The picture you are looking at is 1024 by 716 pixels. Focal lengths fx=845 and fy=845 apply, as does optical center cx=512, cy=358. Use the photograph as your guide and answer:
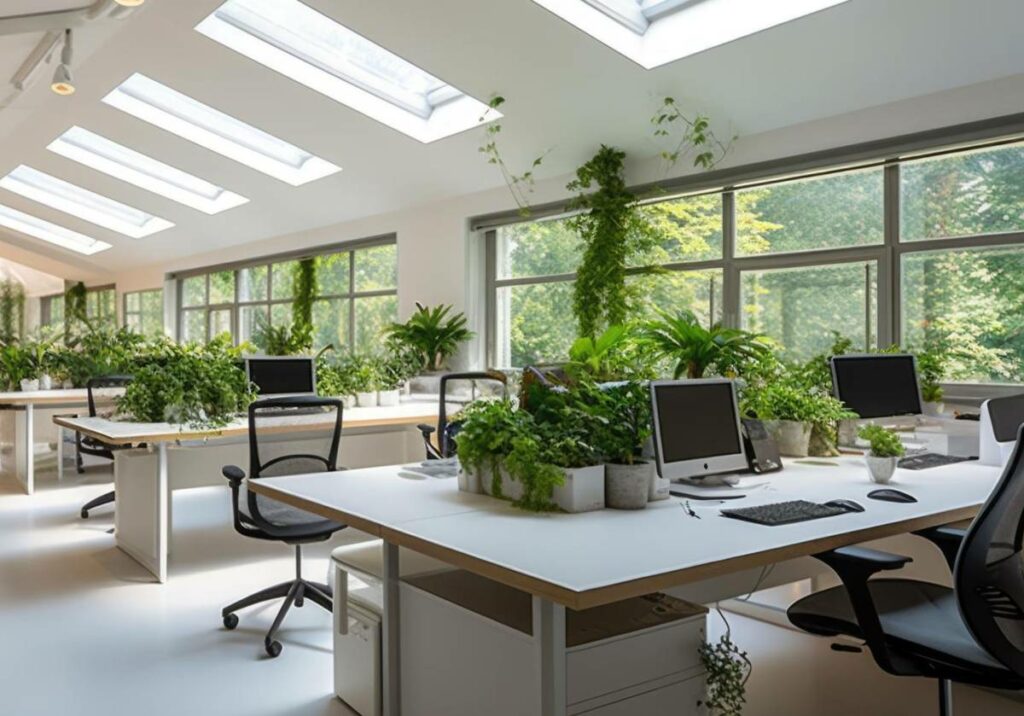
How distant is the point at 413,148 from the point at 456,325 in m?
1.85

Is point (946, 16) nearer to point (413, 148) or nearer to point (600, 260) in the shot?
point (600, 260)

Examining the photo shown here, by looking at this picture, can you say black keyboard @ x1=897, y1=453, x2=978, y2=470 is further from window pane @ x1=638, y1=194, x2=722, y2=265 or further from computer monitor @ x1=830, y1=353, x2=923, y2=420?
window pane @ x1=638, y1=194, x2=722, y2=265

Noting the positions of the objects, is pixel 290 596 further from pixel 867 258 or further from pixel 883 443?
pixel 867 258

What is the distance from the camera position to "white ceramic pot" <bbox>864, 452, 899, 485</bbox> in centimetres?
286

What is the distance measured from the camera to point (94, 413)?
6.05 m

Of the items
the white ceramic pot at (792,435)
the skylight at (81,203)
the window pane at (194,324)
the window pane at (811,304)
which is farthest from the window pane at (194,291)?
the white ceramic pot at (792,435)

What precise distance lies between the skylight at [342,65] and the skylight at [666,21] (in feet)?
4.94

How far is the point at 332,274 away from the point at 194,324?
15.6 feet

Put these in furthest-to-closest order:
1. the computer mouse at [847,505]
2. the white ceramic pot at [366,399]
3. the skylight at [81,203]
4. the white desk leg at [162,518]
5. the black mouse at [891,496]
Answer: the skylight at [81,203] < the white ceramic pot at [366,399] < the white desk leg at [162,518] < the black mouse at [891,496] < the computer mouse at [847,505]

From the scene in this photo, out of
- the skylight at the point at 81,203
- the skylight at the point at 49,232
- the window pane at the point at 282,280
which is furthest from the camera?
the skylight at the point at 49,232

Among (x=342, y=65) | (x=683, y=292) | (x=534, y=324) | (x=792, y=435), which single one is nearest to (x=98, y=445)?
(x=342, y=65)

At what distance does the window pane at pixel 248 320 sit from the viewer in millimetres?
12898

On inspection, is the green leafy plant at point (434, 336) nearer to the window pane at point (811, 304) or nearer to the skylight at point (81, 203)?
the window pane at point (811, 304)

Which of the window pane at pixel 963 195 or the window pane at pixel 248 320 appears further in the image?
the window pane at pixel 248 320
